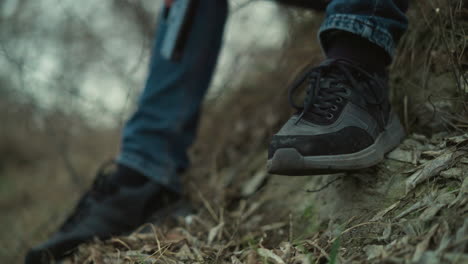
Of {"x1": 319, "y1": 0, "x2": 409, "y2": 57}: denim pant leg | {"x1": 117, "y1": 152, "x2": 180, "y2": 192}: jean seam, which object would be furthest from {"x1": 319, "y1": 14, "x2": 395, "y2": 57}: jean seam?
{"x1": 117, "y1": 152, "x2": 180, "y2": 192}: jean seam

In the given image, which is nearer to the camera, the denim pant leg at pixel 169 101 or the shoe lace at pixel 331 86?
the shoe lace at pixel 331 86

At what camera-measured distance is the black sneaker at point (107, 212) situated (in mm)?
1222

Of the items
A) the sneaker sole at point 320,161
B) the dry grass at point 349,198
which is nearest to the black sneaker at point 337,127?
the sneaker sole at point 320,161

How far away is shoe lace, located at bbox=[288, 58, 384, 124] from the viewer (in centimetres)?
97

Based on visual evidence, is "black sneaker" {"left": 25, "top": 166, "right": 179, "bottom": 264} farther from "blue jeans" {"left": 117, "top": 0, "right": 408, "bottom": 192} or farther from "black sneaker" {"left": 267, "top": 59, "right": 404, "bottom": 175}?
"black sneaker" {"left": 267, "top": 59, "right": 404, "bottom": 175}

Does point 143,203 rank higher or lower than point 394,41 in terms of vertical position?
lower

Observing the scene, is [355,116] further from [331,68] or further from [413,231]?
[413,231]

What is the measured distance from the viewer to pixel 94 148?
3768 mm

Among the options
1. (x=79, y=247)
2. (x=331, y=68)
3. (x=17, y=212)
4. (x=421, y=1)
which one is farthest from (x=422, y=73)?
(x=17, y=212)

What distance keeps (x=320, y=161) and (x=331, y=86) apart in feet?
0.81

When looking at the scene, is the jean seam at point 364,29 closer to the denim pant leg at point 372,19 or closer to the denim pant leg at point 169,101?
the denim pant leg at point 372,19

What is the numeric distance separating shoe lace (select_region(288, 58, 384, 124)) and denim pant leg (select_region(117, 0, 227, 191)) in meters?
0.65

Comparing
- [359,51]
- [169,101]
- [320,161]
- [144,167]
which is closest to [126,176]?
[144,167]

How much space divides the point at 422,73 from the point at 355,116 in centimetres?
47
